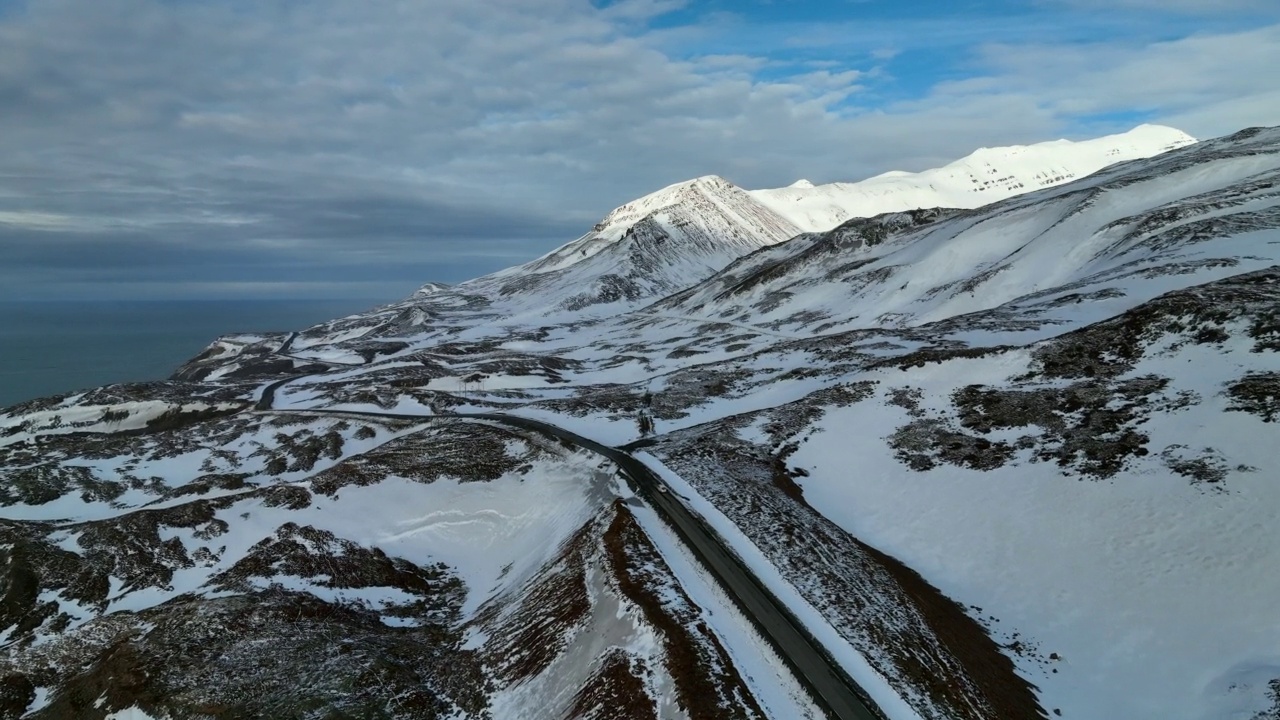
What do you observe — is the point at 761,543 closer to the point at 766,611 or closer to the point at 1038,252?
the point at 766,611

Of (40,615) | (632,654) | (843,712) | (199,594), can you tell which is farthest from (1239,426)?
(40,615)

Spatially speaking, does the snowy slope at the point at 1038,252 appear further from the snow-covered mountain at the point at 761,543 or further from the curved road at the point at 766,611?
the curved road at the point at 766,611

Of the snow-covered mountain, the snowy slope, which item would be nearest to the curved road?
the snow-covered mountain

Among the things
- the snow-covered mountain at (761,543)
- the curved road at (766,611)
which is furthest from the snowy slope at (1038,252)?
the curved road at (766,611)

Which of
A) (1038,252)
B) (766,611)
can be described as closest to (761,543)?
(766,611)

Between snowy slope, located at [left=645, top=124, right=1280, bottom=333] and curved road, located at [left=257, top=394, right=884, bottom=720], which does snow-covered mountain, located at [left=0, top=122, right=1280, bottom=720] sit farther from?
snowy slope, located at [left=645, top=124, right=1280, bottom=333]

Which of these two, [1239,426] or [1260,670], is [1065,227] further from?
[1260,670]
